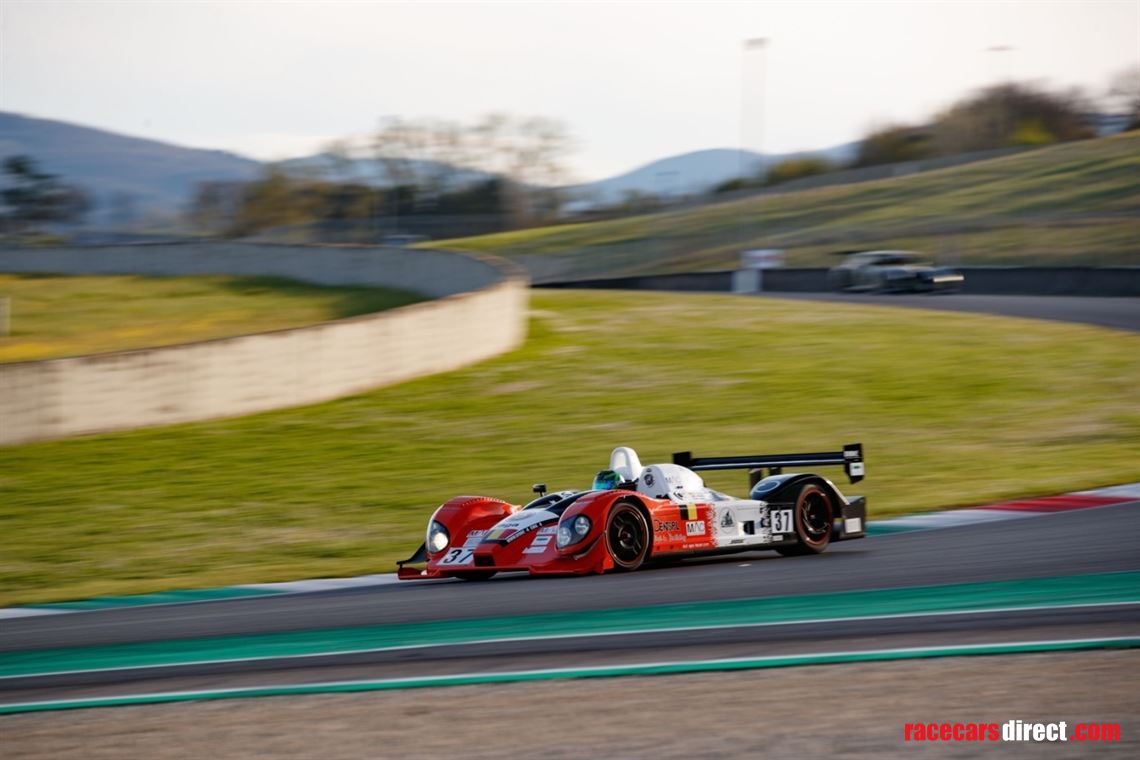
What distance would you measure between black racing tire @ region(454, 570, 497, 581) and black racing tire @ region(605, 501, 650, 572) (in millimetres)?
820

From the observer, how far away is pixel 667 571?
358 inches

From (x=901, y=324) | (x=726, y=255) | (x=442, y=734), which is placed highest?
(x=726, y=255)

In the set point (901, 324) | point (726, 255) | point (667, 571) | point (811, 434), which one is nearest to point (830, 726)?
point (667, 571)

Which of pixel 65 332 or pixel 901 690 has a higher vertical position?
pixel 65 332

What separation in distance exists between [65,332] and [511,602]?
2295 centimetres

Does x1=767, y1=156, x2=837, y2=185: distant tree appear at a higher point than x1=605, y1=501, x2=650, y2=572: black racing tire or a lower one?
higher

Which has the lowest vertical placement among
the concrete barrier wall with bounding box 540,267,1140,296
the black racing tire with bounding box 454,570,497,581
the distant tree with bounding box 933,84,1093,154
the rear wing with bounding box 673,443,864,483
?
the black racing tire with bounding box 454,570,497,581

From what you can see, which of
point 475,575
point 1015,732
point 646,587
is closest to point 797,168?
point 475,575

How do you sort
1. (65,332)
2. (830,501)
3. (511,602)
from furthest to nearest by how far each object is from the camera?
(65,332) < (830,501) < (511,602)

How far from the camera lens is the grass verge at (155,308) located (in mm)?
27062

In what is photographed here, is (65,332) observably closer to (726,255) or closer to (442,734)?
(442,734)

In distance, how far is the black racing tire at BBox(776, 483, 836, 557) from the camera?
31.4 ft

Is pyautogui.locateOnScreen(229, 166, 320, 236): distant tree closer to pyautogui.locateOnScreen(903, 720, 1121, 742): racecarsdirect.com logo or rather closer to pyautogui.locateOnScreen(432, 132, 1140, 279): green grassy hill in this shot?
pyautogui.locateOnScreen(432, 132, 1140, 279): green grassy hill

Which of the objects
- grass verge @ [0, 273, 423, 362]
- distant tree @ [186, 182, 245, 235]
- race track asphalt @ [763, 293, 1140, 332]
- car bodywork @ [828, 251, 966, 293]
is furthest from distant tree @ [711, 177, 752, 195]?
race track asphalt @ [763, 293, 1140, 332]
